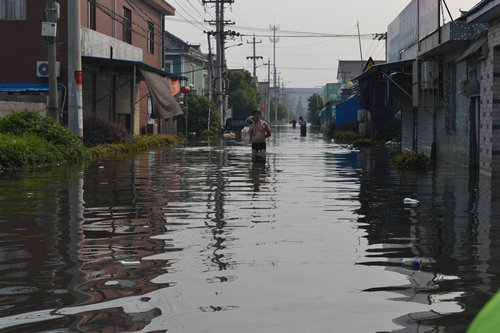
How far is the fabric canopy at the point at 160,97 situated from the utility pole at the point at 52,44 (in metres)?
8.61

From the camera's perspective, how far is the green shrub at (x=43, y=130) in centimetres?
2269

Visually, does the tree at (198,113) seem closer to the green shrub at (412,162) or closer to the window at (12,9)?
the window at (12,9)

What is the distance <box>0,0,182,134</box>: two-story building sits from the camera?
2973cm

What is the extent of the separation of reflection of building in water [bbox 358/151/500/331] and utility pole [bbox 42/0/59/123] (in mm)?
11487

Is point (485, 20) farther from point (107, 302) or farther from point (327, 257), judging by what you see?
point (107, 302)

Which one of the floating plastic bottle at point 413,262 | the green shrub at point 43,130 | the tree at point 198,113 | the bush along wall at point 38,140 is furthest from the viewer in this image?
the tree at point 198,113

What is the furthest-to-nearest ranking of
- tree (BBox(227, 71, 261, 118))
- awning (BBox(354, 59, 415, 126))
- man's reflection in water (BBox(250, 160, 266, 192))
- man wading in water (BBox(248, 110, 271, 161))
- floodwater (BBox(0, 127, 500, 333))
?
tree (BBox(227, 71, 261, 118)) < awning (BBox(354, 59, 415, 126)) < man wading in water (BBox(248, 110, 271, 161)) < man's reflection in water (BBox(250, 160, 266, 192)) < floodwater (BBox(0, 127, 500, 333))

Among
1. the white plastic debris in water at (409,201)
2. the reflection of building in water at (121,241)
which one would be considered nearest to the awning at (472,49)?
the white plastic debris in water at (409,201)

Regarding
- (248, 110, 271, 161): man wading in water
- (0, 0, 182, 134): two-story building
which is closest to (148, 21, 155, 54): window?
(0, 0, 182, 134): two-story building

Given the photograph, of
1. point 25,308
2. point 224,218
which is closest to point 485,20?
point 224,218

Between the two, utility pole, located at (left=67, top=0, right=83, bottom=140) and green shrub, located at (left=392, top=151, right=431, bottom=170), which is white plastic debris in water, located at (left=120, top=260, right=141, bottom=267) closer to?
green shrub, located at (left=392, top=151, right=431, bottom=170)

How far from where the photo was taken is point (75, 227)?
30.7ft

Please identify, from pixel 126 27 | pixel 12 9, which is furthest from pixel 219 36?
pixel 12 9

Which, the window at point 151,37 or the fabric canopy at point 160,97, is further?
the window at point 151,37
